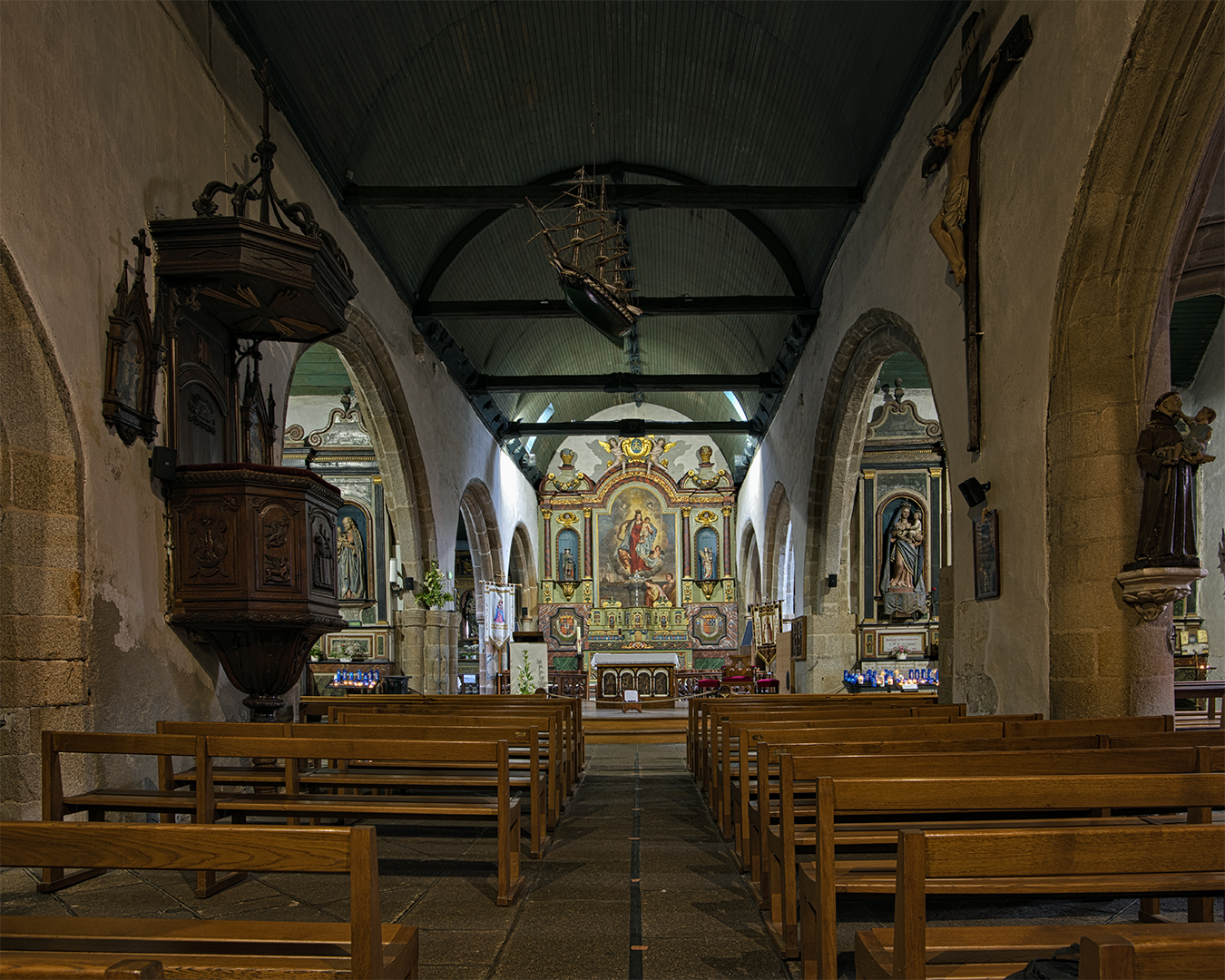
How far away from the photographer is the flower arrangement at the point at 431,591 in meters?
12.6

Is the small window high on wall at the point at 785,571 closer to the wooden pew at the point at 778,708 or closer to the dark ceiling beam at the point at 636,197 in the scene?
the dark ceiling beam at the point at 636,197

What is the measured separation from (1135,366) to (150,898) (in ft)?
17.6

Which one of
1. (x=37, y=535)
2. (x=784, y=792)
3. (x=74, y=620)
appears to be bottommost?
(x=784, y=792)

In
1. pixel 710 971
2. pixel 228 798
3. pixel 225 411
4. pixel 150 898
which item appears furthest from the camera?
pixel 225 411

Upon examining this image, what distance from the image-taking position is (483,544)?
1864 cm

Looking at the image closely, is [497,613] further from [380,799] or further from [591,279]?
[380,799]

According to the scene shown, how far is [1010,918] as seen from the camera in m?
3.15

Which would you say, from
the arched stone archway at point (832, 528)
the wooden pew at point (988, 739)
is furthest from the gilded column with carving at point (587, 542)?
the wooden pew at point (988, 739)

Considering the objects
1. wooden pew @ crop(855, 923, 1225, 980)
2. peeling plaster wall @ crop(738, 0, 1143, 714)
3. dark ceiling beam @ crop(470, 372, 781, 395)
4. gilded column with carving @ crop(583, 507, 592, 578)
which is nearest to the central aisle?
wooden pew @ crop(855, 923, 1225, 980)

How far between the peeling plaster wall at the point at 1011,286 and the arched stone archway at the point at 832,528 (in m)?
3.27

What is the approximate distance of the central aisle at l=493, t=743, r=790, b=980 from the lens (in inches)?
111

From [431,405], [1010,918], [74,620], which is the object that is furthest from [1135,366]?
[431,405]

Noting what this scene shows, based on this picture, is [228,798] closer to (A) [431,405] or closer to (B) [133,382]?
(B) [133,382]

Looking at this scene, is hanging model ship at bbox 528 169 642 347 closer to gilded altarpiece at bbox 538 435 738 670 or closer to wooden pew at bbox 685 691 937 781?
wooden pew at bbox 685 691 937 781
